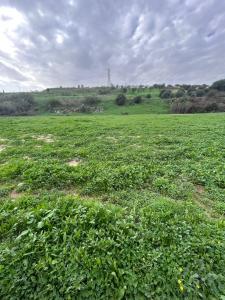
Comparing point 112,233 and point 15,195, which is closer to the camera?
point 112,233

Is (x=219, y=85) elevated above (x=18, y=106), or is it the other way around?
(x=219, y=85)

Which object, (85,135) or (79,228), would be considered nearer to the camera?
(79,228)

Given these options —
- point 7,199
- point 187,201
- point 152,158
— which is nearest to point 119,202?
point 187,201

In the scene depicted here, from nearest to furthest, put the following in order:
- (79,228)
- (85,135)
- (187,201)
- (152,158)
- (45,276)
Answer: (45,276) < (79,228) < (187,201) < (152,158) < (85,135)

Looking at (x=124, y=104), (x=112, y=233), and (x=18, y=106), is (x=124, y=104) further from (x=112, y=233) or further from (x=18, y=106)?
(x=112, y=233)

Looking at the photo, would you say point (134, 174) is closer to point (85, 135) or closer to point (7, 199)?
point (7, 199)

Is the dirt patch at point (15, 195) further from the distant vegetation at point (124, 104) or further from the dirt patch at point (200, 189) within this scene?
the distant vegetation at point (124, 104)

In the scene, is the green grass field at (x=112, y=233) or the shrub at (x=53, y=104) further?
the shrub at (x=53, y=104)

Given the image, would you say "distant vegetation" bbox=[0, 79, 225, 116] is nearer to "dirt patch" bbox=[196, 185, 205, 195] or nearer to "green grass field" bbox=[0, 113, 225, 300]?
"dirt patch" bbox=[196, 185, 205, 195]

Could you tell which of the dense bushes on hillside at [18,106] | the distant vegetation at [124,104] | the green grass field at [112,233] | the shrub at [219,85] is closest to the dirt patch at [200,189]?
the green grass field at [112,233]

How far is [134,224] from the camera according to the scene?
2701 millimetres

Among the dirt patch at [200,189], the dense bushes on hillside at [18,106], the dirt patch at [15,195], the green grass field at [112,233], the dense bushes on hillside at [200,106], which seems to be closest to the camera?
the green grass field at [112,233]

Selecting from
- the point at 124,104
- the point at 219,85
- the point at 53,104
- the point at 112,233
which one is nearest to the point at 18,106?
the point at 53,104

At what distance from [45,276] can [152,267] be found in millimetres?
1224
